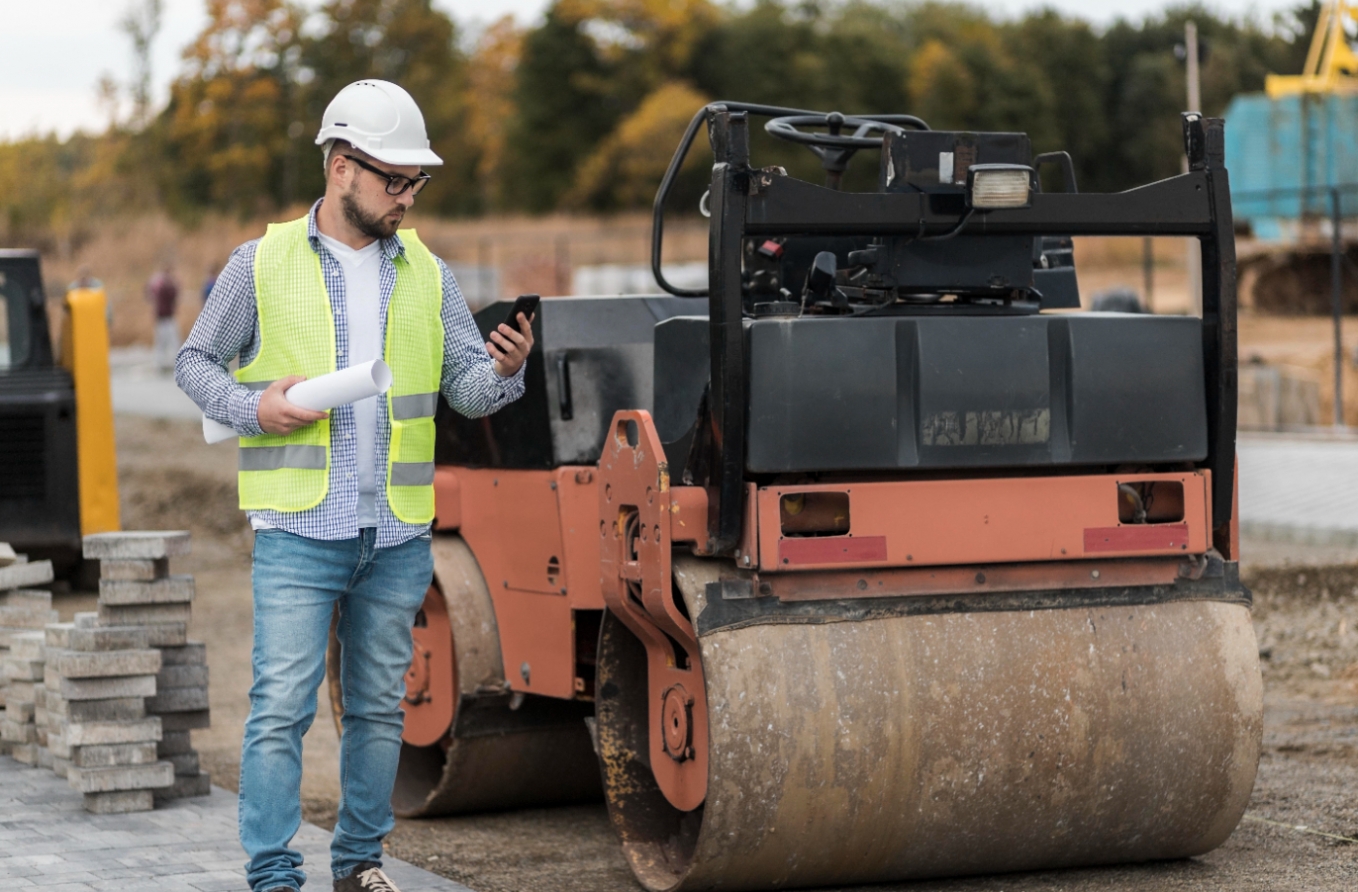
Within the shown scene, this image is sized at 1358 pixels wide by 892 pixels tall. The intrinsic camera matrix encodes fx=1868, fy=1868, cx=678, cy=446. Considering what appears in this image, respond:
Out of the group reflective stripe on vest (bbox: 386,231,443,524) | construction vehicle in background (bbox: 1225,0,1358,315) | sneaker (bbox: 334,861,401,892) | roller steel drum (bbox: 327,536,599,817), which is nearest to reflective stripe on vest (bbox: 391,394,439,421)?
reflective stripe on vest (bbox: 386,231,443,524)

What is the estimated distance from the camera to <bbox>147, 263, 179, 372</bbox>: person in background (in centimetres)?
3041

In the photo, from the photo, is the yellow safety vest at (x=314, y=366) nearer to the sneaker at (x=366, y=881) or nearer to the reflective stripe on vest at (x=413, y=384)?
the reflective stripe on vest at (x=413, y=384)

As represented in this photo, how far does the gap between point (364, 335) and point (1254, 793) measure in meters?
3.30

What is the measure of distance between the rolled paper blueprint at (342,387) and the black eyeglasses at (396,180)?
44cm

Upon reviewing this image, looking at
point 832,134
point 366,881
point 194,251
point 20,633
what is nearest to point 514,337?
point 366,881

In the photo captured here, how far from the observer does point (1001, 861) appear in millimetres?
4730

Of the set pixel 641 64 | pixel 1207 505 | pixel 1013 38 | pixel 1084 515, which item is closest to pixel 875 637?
pixel 1084 515

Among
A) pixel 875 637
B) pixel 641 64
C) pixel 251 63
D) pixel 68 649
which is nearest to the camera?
pixel 875 637

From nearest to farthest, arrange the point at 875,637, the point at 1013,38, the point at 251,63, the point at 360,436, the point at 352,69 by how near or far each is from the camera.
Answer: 1. the point at 360,436
2. the point at 875,637
3. the point at 251,63
4. the point at 352,69
5. the point at 1013,38

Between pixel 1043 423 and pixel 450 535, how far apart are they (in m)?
2.23

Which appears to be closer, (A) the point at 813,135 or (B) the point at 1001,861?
(B) the point at 1001,861

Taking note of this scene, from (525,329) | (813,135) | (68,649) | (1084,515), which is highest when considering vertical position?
(813,135)

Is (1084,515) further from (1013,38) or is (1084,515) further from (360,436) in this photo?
(1013,38)

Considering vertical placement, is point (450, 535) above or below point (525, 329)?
below
